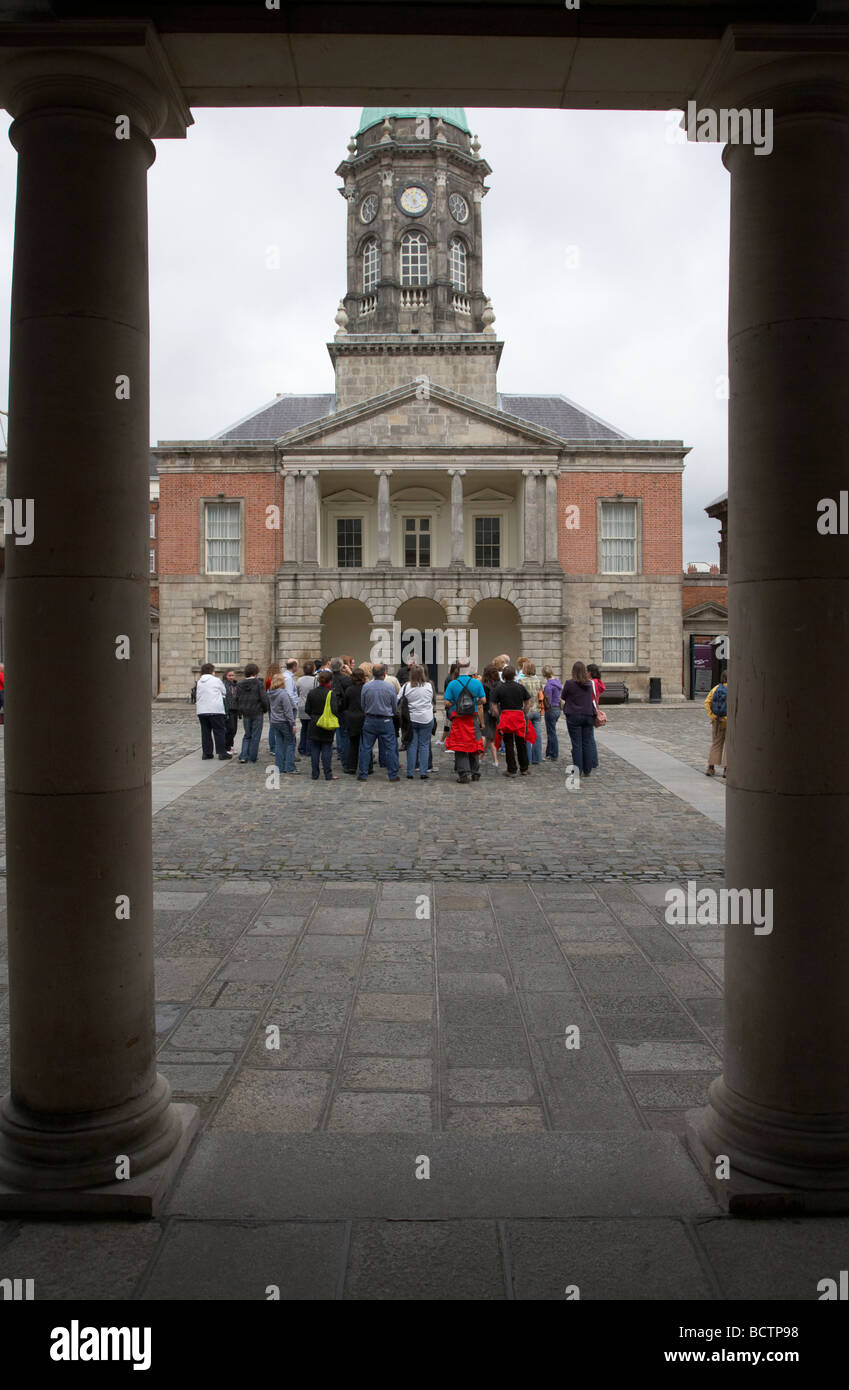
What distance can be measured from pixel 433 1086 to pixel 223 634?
1276 inches

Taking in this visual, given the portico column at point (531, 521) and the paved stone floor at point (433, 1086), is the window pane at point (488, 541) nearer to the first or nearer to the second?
the portico column at point (531, 521)

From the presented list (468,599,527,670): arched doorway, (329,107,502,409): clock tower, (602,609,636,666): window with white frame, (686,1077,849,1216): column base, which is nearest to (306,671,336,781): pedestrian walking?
(686,1077,849,1216): column base

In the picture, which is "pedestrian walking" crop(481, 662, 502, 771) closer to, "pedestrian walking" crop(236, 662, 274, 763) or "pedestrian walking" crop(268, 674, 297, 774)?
"pedestrian walking" crop(268, 674, 297, 774)

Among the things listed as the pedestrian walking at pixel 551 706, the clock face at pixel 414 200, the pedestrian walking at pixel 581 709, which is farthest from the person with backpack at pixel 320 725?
the clock face at pixel 414 200

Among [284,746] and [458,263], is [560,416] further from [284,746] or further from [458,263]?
[284,746]

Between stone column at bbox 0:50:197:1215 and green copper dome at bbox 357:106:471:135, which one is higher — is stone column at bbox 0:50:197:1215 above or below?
below

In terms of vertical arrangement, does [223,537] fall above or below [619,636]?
above

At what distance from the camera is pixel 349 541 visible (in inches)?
1505

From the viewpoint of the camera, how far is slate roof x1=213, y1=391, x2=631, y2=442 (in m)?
38.5

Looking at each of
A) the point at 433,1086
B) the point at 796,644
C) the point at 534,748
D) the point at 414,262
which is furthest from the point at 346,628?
the point at 796,644

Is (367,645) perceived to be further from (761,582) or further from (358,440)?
(761,582)

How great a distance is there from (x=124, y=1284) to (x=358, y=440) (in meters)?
33.8

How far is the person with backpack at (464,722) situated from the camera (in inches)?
554

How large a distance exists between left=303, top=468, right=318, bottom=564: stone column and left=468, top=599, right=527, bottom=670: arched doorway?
719 centimetres
